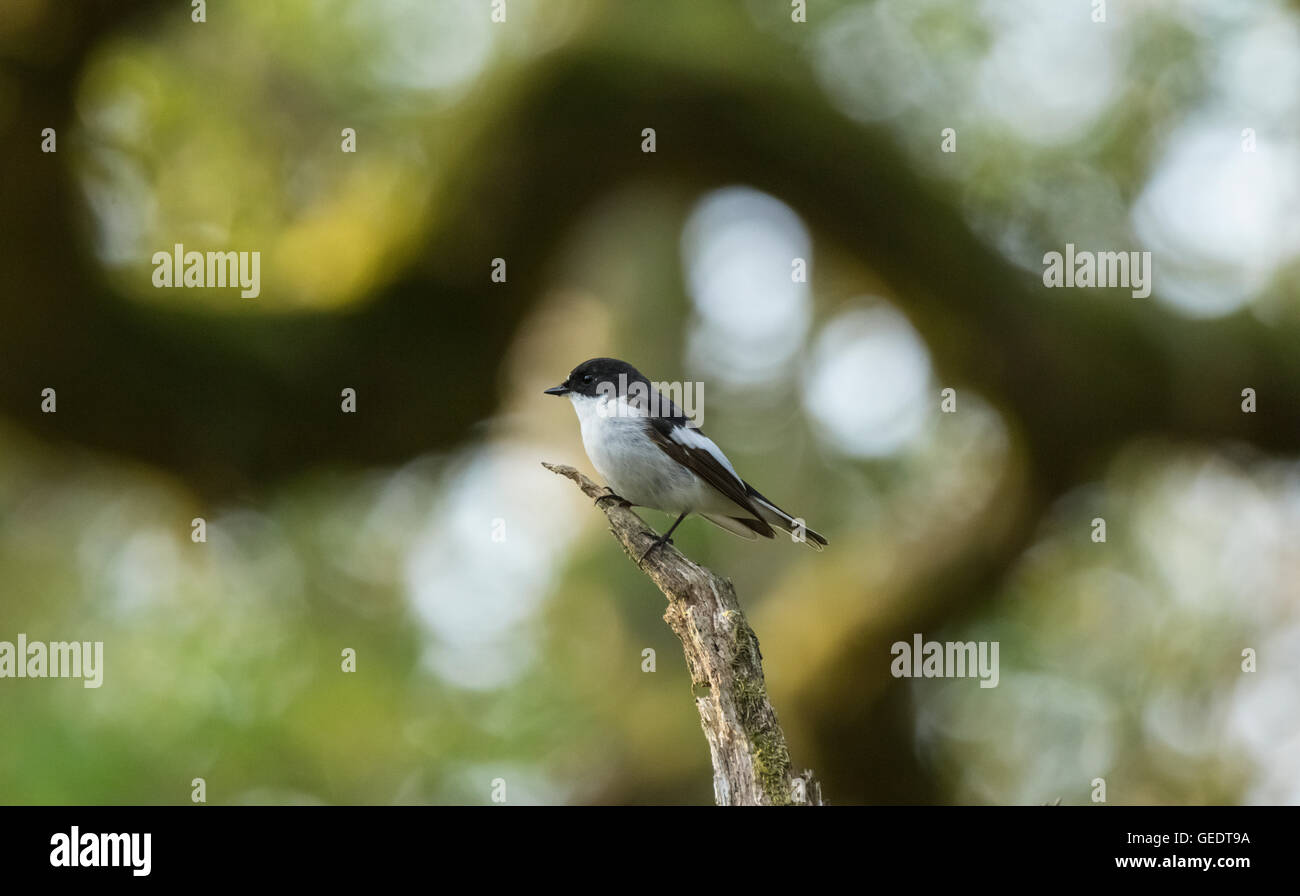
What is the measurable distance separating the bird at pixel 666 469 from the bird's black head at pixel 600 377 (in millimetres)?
114

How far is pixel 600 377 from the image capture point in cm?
540

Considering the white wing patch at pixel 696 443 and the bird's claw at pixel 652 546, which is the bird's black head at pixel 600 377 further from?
the bird's claw at pixel 652 546

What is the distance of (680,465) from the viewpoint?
494 cm

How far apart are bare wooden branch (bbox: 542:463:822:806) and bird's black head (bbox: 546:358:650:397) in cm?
170

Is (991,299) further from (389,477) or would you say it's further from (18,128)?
(18,128)

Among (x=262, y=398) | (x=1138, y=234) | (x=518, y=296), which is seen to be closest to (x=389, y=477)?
(x=262, y=398)

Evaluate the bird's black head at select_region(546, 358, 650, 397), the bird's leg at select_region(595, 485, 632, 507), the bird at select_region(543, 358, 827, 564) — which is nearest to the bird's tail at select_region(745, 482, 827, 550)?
the bird at select_region(543, 358, 827, 564)

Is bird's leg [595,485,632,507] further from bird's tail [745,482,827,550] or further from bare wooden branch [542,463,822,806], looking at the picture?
bare wooden branch [542,463,822,806]

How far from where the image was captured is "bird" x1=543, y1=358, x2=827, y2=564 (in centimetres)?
489

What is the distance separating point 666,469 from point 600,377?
0.75 meters

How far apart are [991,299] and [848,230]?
88 cm

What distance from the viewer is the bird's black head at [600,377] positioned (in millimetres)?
5367

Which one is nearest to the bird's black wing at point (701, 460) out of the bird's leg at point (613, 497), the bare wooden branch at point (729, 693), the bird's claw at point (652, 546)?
the bird's leg at point (613, 497)

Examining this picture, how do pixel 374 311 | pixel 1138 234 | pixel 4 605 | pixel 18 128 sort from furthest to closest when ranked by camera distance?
pixel 4 605
pixel 1138 234
pixel 374 311
pixel 18 128
